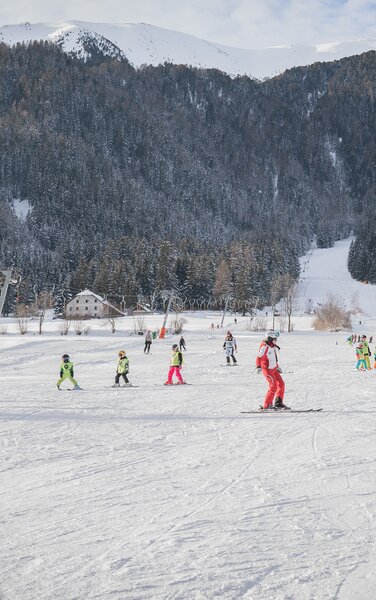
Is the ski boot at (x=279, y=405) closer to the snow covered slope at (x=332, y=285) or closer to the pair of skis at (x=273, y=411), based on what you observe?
the pair of skis at (x=273, y=411)

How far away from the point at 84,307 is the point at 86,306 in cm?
38

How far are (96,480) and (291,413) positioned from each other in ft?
20.1

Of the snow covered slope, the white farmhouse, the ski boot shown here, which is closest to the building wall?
the white farmhouse

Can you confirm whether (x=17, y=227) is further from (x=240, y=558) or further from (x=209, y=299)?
(x=240, y=558)

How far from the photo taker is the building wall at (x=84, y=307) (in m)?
92.9

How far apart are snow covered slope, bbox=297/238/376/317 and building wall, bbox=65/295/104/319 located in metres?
37.6

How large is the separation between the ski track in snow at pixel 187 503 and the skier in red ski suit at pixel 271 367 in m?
0.71

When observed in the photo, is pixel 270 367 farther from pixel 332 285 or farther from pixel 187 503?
pixel 332 285

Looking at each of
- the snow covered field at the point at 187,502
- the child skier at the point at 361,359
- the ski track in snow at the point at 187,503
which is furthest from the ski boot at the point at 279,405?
the child skier at the point at 361,359

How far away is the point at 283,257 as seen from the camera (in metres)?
134

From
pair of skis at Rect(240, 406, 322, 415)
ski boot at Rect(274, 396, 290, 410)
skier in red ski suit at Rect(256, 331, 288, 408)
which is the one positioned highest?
skier in red ski suit at Rect(256, 331, 288, 408)

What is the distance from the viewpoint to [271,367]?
487 inches

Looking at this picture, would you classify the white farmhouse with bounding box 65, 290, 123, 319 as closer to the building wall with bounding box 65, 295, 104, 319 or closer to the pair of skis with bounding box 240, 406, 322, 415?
the building wall with bounding box 65, 295, 104, 319

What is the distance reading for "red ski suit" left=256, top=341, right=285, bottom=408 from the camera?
1230 centimetres
